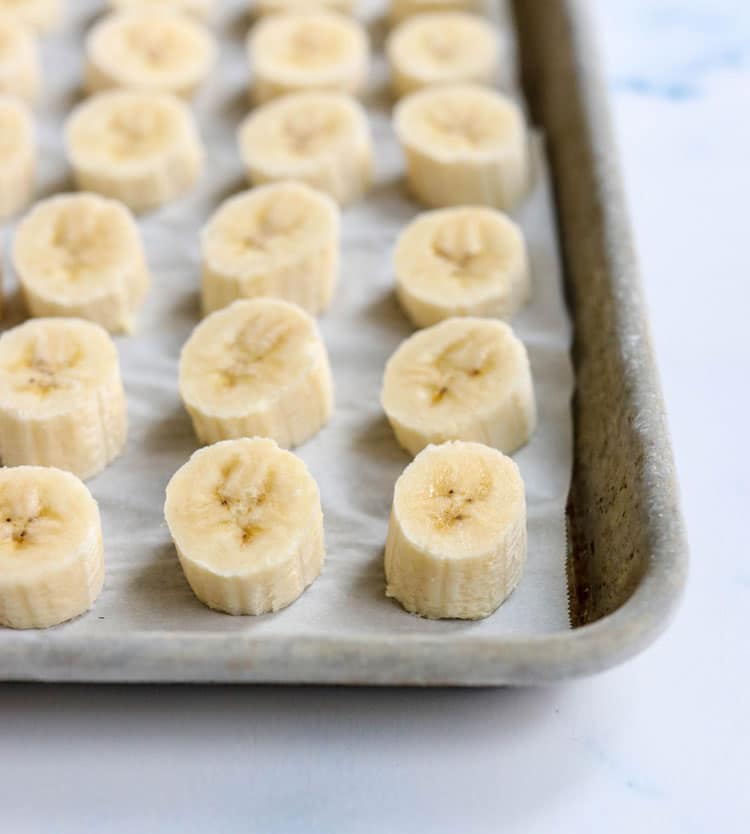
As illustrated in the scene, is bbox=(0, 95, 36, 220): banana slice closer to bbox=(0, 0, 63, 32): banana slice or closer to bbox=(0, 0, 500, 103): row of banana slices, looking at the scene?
bbox=(0, 0, 500, 103): row of banana slices

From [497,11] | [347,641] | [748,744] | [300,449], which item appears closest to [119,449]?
[300,449]

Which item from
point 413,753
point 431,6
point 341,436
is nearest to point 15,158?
point 341,436

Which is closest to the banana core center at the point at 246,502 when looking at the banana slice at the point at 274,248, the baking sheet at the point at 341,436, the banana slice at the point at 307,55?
the baking sheet at the point at 341,436

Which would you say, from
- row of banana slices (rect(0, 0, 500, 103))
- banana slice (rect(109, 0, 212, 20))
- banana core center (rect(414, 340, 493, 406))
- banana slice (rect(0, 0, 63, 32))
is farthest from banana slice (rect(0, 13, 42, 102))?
banana core center (rect(414, 340, 493, 406))

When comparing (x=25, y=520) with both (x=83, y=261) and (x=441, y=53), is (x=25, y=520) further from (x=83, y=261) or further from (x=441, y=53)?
(x=441, y=53)

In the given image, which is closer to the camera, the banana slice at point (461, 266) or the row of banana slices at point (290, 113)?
the banana slice at point (461, 266)

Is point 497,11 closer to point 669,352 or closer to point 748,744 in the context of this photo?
point 669,352

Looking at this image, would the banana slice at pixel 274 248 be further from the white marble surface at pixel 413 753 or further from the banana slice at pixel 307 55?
the white marble surface at pixel 413 753

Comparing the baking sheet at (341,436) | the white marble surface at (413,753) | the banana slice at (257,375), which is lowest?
the white marble surface at (413,753)
